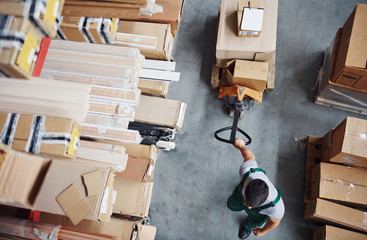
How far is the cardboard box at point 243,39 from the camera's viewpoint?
379 centimetres

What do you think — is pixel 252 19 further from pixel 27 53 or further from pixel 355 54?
pixel 27 53

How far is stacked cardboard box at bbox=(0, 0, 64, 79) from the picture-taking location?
1539 millimetres

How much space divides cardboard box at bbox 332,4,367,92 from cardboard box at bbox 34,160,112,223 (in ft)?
10.4

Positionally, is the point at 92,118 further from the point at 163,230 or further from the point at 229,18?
the point at 229,18

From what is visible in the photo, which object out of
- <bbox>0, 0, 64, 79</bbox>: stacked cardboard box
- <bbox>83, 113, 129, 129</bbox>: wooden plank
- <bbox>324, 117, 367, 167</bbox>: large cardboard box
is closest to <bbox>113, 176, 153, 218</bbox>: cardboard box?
<bbox>83, 113, 129, 129</bbox>: wooden plank

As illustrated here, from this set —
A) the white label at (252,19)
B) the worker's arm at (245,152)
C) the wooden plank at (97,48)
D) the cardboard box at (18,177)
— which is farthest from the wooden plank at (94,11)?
the worker's arm at (245,152)

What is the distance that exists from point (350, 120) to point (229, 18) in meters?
2.08

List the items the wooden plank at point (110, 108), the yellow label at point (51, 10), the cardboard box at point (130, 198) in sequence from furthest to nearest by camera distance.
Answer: the cardboard box at point (130, 198) → the wooden plank at point (110, 108) → the yellow label at point (51, 10)

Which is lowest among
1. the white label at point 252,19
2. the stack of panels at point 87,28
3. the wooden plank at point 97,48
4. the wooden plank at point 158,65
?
the wooden plank at point 97,48

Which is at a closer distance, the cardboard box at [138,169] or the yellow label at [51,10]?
the yellow label at [51,10]

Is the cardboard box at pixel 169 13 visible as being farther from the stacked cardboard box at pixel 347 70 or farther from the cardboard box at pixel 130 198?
Result: the stacked cardboard box at pixel 347 70

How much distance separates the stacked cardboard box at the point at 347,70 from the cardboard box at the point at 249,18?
113 cm

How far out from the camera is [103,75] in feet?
9.16

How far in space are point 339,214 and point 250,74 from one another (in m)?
2.09
